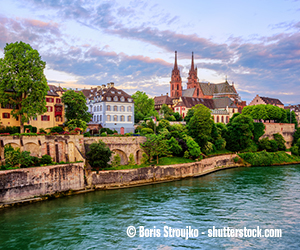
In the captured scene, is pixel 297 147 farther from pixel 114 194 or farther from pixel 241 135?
pixel 114 194

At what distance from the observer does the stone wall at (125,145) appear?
Result: 4531 centimetres

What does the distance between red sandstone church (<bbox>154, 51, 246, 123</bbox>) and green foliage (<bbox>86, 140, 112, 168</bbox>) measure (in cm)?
6560

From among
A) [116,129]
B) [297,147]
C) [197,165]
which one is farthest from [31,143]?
[297,147]

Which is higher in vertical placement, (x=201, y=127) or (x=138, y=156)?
(x=201, y=127)

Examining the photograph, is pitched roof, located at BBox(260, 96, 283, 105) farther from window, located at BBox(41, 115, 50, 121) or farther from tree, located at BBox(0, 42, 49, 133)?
tree, located at BBox(0, 42, 49, 133)

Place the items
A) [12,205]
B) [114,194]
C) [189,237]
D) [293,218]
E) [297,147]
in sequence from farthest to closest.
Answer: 1. [297,147]
2. [114,194]
3. [12,205]
4. [293,218]
5. [189,237]

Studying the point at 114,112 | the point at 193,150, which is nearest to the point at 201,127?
the point at 193,150

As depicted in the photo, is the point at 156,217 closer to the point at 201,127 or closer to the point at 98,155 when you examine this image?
the point at 98,155

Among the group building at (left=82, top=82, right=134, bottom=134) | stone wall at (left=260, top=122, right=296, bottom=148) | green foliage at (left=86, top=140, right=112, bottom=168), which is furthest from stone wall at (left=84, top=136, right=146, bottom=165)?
stone wall at (left=260, top=122, right=296, bottom=148)

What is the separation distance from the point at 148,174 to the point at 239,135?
3418 cm

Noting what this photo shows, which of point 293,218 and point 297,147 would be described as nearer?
point 293,218

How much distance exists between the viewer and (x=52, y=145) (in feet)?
129

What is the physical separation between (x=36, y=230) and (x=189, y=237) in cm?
1342

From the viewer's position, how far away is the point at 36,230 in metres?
23.8
